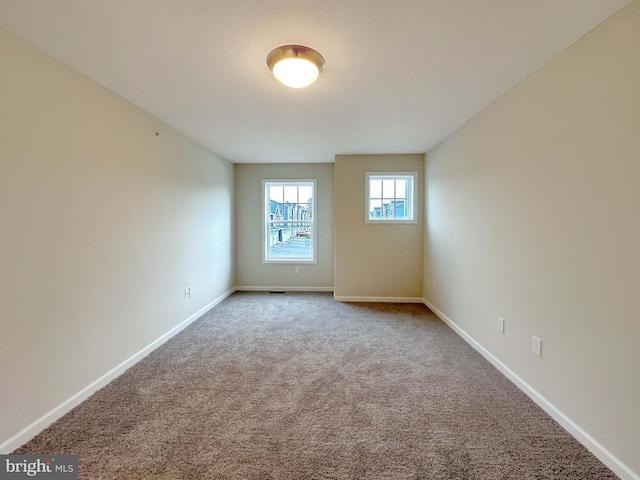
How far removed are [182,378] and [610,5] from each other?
138 inches

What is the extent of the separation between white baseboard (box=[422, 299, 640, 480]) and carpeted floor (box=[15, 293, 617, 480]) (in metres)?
0.05

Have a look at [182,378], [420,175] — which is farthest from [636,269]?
[420,175]

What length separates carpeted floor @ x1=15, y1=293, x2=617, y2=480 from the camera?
1.43m

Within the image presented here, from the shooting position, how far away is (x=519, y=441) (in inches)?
62.9

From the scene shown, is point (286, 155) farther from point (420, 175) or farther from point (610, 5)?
point (610, 5)

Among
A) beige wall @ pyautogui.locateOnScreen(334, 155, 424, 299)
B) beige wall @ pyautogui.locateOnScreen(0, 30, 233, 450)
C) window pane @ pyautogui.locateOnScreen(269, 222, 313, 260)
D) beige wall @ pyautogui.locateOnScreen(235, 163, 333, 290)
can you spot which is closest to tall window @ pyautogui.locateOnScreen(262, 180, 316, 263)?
window pane @ pyautogui.locateOnScreen(269, 222, 313, 260)

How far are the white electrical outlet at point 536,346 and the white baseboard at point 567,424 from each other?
0.87ft

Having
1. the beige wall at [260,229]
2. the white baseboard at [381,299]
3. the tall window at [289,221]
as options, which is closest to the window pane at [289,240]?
the tall window at [289,221]

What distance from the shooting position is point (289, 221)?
17.4 feet

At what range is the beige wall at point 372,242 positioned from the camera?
4453mm

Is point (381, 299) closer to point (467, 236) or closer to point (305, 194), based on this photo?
point (467, 236)

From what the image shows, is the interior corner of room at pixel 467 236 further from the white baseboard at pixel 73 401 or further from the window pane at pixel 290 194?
the window pane at pixel 290 194

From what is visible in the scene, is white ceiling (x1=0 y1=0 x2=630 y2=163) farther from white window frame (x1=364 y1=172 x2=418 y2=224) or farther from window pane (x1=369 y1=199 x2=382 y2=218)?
window pane (x1=369 y1=199 x2=382 y2=218)

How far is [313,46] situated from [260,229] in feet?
12.5
